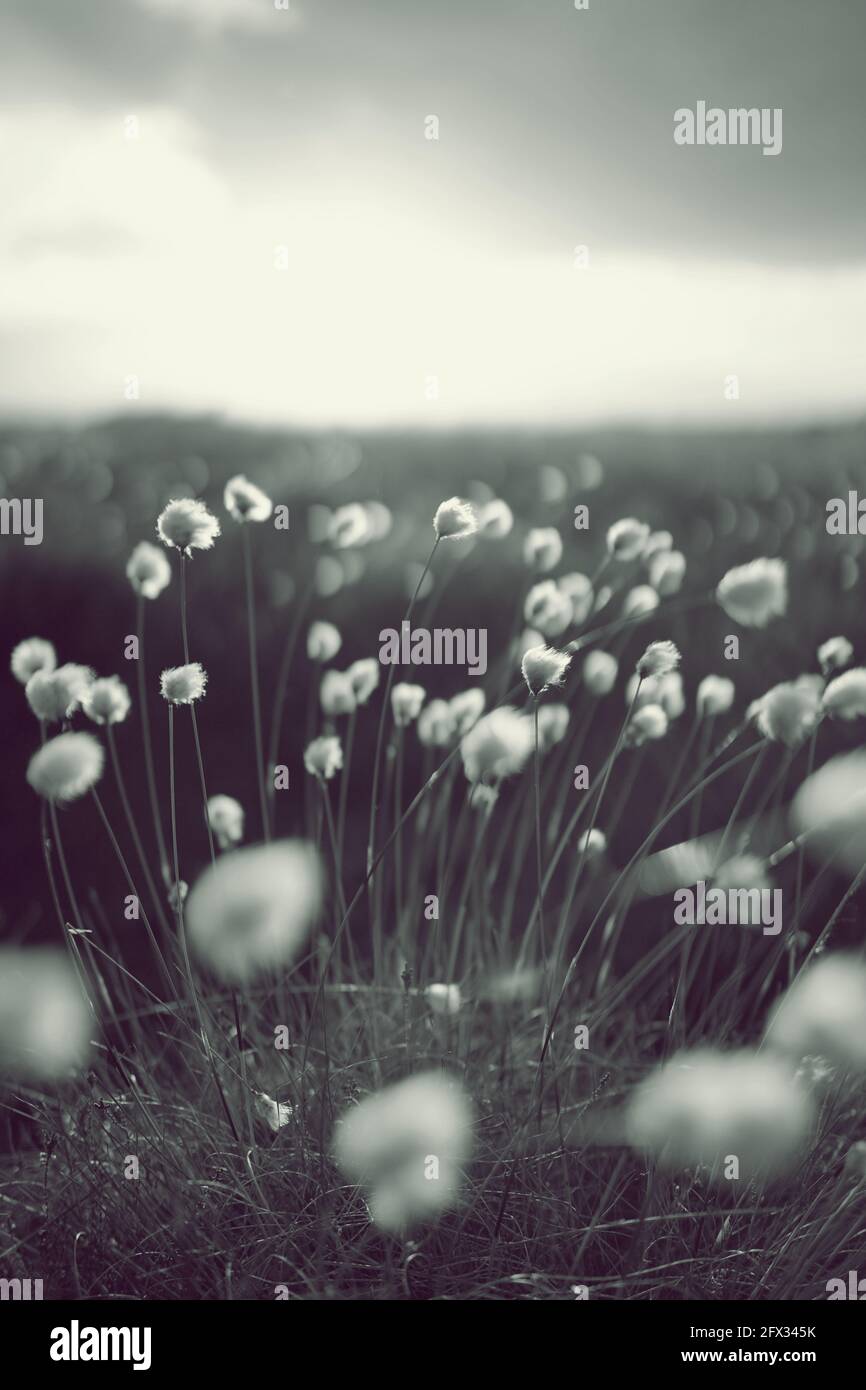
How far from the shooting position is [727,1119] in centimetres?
122

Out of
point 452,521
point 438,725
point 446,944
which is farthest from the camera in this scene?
point 446,944

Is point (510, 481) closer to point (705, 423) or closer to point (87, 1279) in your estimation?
point (705, 423)

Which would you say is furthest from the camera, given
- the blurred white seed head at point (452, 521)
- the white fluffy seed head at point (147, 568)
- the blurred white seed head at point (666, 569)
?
the blurred white seed head at point (666, 569)

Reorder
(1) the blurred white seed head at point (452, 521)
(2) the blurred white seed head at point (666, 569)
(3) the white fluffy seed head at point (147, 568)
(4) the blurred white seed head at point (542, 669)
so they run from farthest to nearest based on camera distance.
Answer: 1. (2) the blurred white seed head at point (666, 569)
2. (3) the white fluffy seed head at point (147, 568)
3. (1) the blurred white seed head at point (452, 521)
4. (4) the blurred white seed head at point (542, 669)

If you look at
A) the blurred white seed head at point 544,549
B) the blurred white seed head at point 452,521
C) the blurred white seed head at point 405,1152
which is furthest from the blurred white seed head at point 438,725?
the blurred white seed head at point 405,1152

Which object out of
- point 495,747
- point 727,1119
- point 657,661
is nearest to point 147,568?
point 495,747

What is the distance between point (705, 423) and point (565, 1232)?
54.8 inches

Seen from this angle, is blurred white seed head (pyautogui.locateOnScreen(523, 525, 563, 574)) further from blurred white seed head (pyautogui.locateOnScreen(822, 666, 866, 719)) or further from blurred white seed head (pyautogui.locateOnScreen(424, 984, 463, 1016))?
blurred white seed head (pyautogui.locateOnScreen(424, 984, 463, 1016))

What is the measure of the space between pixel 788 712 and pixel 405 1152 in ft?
2.00

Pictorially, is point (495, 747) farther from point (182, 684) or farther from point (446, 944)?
point (446, 944)

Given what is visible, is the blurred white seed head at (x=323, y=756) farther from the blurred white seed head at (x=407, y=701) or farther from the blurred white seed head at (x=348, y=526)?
the blurred white seed head at (x=348, y=526)

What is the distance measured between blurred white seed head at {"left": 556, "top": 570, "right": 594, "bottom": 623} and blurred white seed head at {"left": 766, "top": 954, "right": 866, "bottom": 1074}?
56cm

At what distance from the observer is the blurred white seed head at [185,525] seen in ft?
4.20

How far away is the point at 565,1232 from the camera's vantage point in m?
1.25
